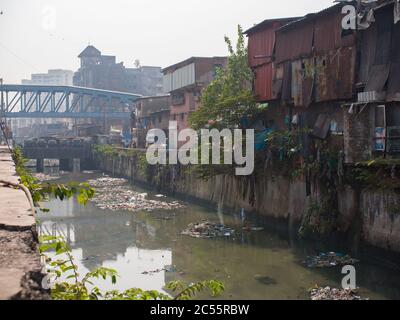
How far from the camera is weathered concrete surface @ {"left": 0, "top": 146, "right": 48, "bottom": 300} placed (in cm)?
236

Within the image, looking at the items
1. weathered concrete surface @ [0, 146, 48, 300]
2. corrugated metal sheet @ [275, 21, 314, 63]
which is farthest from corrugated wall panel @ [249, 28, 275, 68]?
weathered concrete surface @ [0, 146, 48, 300]

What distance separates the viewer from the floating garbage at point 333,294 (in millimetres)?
9609

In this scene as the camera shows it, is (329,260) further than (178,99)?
No

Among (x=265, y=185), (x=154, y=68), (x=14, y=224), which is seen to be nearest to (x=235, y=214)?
(x=265, y=185)

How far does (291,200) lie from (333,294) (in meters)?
6.55

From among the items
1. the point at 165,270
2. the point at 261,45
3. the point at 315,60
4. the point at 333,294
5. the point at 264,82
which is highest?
the point at 261,45

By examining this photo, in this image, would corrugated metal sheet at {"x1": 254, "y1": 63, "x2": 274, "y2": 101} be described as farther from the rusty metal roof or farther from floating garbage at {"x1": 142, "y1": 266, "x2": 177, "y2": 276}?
floating garbage at {"x1": 142, "y1": 266, "x2": 177, "y2": 276}

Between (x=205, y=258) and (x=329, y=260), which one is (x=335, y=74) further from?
(x=205, y=258)

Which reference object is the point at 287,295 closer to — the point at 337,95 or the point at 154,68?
the point at 337,95

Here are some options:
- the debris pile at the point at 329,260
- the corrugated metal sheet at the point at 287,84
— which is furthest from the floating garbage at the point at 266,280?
the corrugated metal sheet at the point at 287,84

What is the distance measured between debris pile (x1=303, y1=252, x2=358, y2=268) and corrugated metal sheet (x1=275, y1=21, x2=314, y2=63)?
7625mm

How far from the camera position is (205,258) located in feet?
44.9

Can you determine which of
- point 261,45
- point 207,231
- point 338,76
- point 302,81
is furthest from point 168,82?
point 338,76

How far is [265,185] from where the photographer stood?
17.9m
